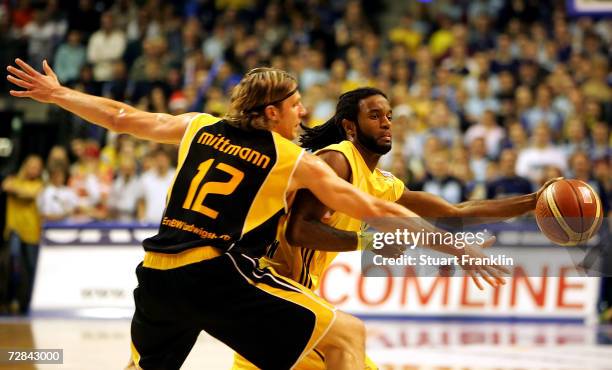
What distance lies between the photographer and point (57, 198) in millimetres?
11992

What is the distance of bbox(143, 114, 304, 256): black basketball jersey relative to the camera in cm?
479

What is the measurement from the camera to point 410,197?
597 centimetres

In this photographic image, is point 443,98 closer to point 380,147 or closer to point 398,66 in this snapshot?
point 398,66

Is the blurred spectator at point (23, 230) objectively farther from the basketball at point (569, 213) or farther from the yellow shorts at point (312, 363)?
the basketball at point (569, 213)

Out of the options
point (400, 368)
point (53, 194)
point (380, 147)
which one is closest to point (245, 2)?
point (53, 194)

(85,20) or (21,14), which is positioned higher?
(21,14)

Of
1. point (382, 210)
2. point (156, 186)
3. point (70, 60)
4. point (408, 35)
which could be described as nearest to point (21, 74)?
point (382, 210)

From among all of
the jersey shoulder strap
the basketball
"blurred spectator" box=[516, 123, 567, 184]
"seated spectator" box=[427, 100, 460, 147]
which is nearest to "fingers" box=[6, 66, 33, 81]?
the jersey shoulder strap

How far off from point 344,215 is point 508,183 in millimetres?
6176

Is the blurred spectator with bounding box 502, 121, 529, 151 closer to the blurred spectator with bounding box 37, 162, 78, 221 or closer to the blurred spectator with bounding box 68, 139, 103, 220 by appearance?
the blurred spectator with bounding box 68, 139, 103, 220

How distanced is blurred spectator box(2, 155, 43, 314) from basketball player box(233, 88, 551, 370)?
671 centimetres

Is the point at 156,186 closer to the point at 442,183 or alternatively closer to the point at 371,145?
the point at 442,183

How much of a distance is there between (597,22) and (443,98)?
11.4 ft

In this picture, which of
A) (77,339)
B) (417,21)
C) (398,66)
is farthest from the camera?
(417,21)
